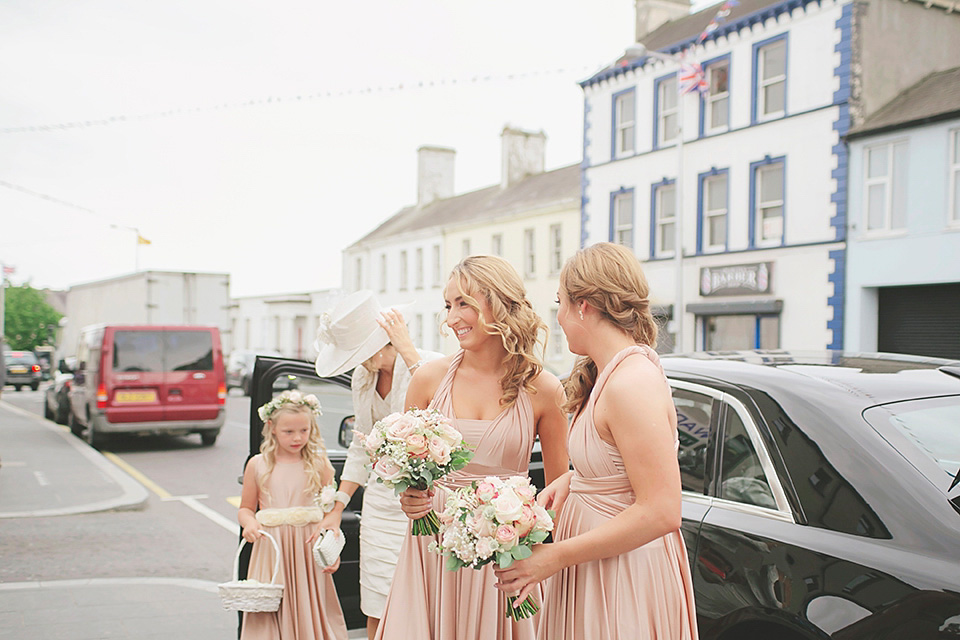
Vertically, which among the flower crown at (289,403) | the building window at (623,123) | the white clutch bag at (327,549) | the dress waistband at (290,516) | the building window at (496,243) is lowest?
the white clutch bag at (327,549)

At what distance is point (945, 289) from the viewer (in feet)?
66.2

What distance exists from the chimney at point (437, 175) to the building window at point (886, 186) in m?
29.1

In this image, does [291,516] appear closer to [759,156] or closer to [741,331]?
[741,331]

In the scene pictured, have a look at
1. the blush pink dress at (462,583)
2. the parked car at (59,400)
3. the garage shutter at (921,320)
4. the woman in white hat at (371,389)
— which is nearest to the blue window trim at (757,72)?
the garage shutter at (921,320)

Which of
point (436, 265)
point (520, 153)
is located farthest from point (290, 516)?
point (436, 265)

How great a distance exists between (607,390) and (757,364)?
1.53 metres

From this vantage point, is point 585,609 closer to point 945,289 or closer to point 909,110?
point 945,289

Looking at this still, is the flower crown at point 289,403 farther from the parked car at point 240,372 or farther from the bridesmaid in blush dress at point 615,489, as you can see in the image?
the parked car at point 240,372

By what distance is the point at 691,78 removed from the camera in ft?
83.3

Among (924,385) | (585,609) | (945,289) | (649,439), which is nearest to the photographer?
(649,439)

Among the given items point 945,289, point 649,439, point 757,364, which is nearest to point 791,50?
point 945,289

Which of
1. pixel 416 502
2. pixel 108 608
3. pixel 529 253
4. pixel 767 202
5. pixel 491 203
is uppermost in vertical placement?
pixel 491 203

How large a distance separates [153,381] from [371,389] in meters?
12.8

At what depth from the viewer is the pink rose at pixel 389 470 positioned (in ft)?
8.45
